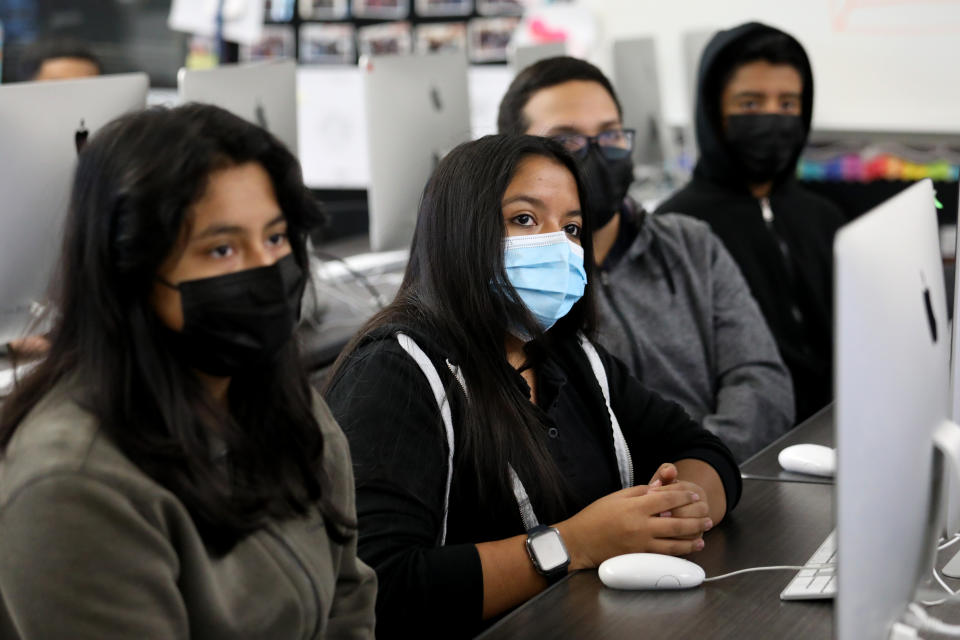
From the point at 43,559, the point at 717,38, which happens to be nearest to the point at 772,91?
the point at 717,38

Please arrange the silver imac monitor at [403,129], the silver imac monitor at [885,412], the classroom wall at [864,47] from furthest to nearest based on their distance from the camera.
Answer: the classroom wall at [864,47], the silver imac monitor at [403,129], the silver imac monitor at [885,412]

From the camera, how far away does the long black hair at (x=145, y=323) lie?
100 centimetres

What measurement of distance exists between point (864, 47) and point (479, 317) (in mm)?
3132

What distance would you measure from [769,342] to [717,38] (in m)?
0.87

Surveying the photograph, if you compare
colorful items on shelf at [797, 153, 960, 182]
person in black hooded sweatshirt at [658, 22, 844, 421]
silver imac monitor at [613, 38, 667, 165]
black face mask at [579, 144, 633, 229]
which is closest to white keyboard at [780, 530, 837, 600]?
black face mask at [579, 144, 633, 229]

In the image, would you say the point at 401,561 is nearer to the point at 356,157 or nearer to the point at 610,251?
the point at 610,251

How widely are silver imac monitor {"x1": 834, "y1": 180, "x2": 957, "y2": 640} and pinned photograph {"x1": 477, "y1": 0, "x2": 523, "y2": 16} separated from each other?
358cm

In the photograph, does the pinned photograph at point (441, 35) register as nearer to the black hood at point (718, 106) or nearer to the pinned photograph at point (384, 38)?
the pinned photograph at point (384, 38)

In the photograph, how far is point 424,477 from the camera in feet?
4.51

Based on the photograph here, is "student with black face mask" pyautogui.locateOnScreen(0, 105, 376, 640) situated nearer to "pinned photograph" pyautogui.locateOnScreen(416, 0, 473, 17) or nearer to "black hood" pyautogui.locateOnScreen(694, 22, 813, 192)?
"black hood" pyautogui.locateOnScreen(694, 22, 813, 192)

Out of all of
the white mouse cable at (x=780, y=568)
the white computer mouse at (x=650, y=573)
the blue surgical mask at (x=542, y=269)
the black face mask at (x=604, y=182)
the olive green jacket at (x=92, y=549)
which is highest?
the black face mask at (x=604, y=182)

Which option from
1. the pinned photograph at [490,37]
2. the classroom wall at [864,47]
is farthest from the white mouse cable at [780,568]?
the pinned photograph at [490,37]

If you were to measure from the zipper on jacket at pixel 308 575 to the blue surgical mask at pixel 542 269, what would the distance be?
0.51 metres

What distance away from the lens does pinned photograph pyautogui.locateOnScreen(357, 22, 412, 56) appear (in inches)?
178
